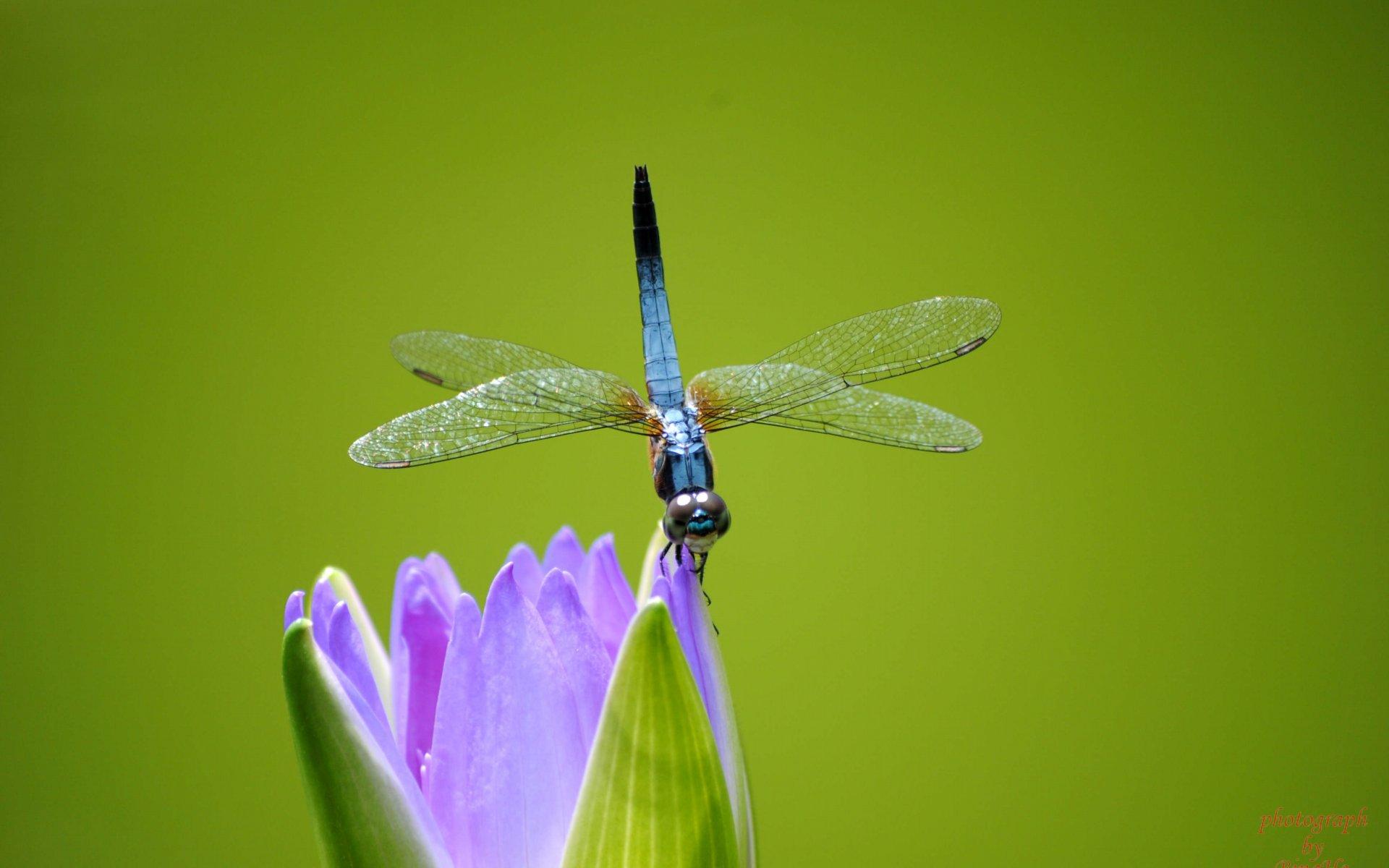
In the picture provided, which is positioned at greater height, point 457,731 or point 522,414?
point 522,414

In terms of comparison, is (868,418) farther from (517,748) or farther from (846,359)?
(517,748)

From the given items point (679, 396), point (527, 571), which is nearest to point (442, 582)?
point (527, 571)

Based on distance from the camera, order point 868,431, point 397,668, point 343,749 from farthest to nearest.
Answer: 1. point 868,431
2. point 397,668
3. point 343,749

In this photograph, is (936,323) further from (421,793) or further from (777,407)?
(421,793)

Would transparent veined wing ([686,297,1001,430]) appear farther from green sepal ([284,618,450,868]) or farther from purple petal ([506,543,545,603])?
green sepal ([284,618,450,868])

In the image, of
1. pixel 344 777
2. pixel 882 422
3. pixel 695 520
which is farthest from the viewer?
pixel 882 422

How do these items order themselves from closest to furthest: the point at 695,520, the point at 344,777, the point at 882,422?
the point at 344,777 → the point at 695,520 → the point at 882,422

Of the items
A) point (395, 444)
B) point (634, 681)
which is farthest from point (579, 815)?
point (395, 444)
